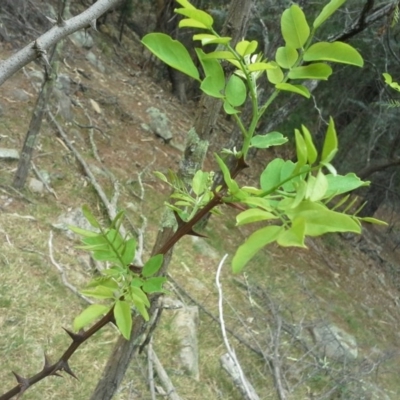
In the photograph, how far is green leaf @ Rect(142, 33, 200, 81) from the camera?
71 centimetres

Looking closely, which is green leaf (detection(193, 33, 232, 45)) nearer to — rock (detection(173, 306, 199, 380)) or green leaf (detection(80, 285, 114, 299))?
green leaf (detection(80, 285, 114, 299))

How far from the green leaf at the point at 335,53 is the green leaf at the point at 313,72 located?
11 mm

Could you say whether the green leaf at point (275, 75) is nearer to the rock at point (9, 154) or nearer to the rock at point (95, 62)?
the rock at point (9, 154)

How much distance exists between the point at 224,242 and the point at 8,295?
3828mm

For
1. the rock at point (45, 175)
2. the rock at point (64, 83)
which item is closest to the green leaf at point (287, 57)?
the rock at point (45, 175)

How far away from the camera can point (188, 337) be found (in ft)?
13.6

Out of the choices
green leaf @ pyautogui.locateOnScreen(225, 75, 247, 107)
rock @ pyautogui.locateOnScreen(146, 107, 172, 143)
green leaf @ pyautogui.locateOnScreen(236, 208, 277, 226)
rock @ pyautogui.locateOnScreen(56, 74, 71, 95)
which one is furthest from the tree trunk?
rock @ pyautogui.locateOnScreen(146, 107, 172, 143)

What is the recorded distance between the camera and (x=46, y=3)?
365 inches

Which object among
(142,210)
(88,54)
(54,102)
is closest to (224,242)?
(142,210)

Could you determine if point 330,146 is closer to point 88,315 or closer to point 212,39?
point 212,39

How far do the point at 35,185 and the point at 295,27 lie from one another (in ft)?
16.3

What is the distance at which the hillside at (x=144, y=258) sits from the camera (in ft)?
11.7

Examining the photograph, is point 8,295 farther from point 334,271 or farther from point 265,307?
point 334,271

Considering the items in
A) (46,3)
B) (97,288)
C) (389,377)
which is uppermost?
(97,288)
